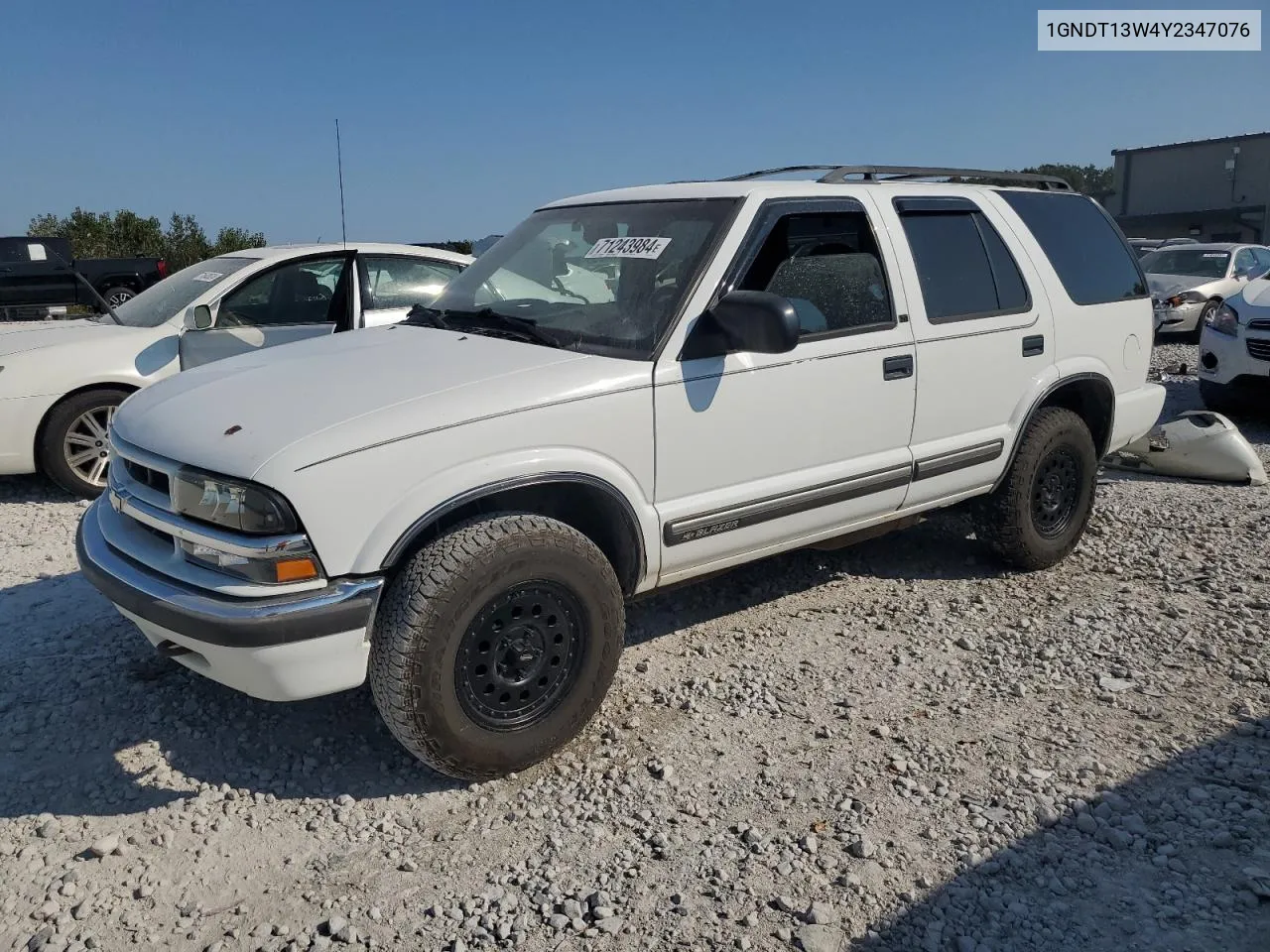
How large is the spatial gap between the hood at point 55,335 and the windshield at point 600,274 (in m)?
3.21

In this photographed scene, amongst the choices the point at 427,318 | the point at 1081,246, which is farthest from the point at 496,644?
the point at 1081,246

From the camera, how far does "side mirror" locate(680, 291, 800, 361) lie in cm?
334

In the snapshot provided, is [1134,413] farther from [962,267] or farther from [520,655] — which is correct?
[520,655]

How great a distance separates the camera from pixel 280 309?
260 inches

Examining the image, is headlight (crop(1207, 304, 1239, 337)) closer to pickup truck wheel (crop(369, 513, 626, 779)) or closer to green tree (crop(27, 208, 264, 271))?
pickup truck wheel (crop(369, 513, 626, 779))

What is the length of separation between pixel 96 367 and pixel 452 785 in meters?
4.21

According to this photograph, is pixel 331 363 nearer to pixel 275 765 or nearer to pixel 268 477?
pixel 268 477

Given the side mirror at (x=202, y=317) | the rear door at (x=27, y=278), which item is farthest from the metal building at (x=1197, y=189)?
the side mirror at (x=202, y=317)

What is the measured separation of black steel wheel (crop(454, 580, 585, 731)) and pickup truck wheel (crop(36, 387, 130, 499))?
3957mm

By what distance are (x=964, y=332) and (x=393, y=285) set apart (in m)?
3.91

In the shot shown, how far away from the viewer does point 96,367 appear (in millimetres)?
6082

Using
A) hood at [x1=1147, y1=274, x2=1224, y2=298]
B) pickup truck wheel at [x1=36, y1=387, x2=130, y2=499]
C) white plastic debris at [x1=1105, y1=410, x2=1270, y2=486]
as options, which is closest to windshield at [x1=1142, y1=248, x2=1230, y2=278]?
hood at [x1=1147, y1=274, x2=1224, y2=298]

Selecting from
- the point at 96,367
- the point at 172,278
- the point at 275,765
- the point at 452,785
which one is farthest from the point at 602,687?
the point at 172,278

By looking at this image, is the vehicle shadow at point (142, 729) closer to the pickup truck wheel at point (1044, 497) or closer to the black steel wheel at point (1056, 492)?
the pickup truck wheel at point (1044, 497)
